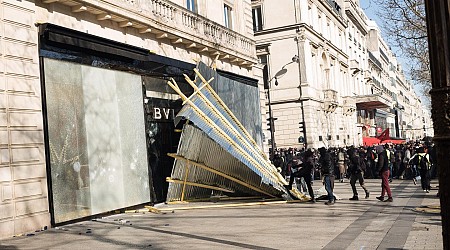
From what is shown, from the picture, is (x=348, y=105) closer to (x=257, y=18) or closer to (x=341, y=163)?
(x=257, y=18)

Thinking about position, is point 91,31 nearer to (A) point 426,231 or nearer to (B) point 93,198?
(B) point 93,198

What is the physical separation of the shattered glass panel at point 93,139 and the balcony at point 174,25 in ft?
4.78

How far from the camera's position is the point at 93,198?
1220cm

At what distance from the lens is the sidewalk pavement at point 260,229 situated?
27.0 feet

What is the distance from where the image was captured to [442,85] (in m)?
3.10

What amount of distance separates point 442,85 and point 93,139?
10353 mm

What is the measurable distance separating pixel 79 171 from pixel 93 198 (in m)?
0.84

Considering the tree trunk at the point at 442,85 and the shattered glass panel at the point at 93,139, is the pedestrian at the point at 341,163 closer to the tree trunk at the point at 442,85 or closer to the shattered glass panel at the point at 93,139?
the shattered glass panel at the point at 93,139

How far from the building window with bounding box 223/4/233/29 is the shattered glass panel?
8441 mm

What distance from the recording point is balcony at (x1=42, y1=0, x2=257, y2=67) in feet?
42.4

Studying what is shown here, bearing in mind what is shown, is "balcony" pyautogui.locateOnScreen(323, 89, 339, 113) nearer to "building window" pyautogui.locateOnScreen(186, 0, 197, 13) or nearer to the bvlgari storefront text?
"building window" pyautogui.locateOnScreen(186, 0, 197, 13)

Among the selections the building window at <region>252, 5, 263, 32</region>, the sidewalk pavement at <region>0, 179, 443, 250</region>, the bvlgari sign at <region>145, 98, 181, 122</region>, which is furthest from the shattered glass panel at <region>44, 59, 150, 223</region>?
the building window at <region>252, 5, 263, 32</region>

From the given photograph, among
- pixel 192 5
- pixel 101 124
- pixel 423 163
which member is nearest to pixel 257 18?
pixel 192 5

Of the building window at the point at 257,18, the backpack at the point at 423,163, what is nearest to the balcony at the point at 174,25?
the backpack at the point at 423,163
